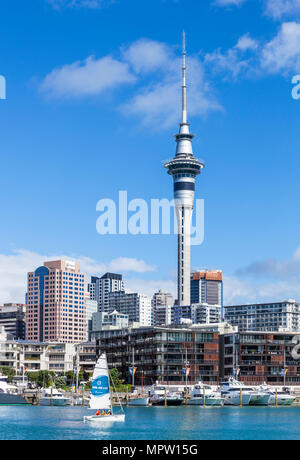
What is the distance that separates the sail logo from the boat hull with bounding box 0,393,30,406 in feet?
214

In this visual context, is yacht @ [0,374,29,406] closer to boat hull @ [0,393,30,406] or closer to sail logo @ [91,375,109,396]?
boat hull @ [0,393,30,406]

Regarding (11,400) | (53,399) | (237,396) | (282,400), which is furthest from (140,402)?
(282,400)

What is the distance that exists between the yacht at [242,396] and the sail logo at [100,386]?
7104 centimetres

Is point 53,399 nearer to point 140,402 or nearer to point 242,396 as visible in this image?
point 140,402

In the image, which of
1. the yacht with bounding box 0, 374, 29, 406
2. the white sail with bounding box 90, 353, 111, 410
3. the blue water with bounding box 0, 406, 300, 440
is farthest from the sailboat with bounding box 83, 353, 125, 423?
the yacht with bounding box 0, 374, 29, 406

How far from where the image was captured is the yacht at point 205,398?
172875 millimetres

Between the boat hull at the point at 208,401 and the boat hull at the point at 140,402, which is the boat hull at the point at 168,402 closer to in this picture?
the boat hull at the point at 140,402

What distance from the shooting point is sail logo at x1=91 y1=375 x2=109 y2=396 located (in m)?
112

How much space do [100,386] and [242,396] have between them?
74.3m

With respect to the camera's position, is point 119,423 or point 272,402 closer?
point 119,423
